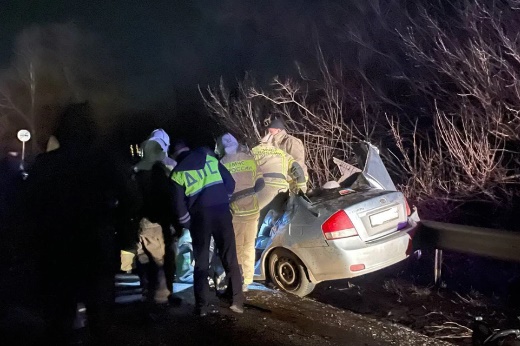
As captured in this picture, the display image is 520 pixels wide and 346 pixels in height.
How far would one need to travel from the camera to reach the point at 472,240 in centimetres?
544

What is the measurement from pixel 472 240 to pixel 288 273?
1.88 metres

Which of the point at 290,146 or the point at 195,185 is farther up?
the point at 290,146

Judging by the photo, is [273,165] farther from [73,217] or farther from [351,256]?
[73,217]

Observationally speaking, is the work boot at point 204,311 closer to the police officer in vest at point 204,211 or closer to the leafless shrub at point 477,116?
the police officer in vest at point 204,211

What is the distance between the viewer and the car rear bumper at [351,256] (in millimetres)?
5277

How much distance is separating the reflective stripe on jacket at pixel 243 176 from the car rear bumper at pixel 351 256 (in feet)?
2.21

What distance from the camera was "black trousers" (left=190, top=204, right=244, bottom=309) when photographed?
5.18 metres

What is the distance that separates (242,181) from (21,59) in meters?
32.1

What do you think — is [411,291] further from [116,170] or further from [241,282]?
[116,170]

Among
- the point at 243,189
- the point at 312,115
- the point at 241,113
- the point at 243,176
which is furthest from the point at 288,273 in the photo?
the point at 241,113

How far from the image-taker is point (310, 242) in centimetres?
546

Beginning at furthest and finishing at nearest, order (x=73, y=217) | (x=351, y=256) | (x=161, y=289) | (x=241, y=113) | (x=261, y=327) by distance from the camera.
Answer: (x=241, y=113), (x=161, y=289), (x=351, y=256), (x=261, y=327), (x=73, y=217)

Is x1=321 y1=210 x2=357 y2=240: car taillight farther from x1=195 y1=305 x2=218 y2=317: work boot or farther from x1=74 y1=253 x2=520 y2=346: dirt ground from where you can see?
x1=195 y1=305 x2=218 y2=317: work boot

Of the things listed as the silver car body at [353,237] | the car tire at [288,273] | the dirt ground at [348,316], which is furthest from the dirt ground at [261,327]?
the silver car body at [353,237]
